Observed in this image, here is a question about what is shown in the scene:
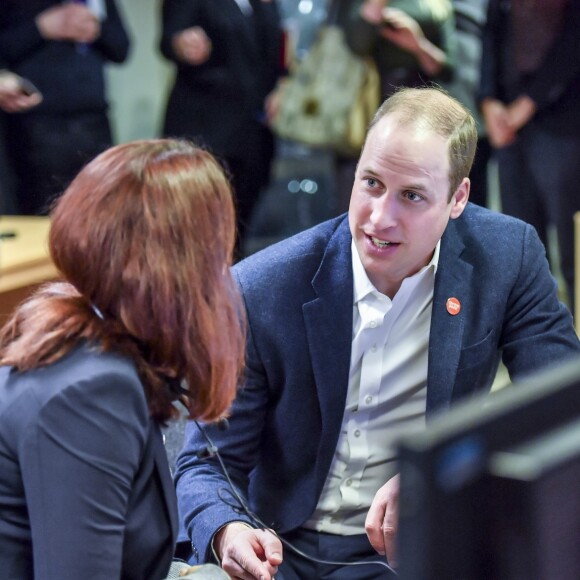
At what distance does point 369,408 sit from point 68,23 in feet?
8.08

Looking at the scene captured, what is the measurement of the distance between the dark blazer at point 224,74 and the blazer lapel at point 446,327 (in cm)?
228

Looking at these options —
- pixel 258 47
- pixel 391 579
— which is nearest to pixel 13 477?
pixel 391 579

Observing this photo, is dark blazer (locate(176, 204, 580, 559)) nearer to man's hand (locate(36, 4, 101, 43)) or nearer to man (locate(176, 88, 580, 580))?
man (locate(176, 88, 580, 580))

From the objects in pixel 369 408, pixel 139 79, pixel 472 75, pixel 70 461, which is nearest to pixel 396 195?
pixel 369 408

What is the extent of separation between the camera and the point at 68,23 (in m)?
3.85

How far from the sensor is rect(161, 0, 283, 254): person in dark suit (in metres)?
3.97

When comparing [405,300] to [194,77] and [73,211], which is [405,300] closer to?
[73,211]

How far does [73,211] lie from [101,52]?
2.86m

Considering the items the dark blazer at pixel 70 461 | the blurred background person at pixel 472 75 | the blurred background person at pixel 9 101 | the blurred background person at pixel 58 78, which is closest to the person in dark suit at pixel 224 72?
the blurred background person at pixel 58 78

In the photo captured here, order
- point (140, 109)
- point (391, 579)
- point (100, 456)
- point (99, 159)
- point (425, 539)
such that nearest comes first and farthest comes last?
point (425, 539), point (100, 456), point (99, 159), point (391, 579), point (140, 109)

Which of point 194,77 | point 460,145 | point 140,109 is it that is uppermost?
point 460,145

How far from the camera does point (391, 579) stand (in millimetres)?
1809

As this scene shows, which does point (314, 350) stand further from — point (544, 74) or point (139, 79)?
point (139, 79)

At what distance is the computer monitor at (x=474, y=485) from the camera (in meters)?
0.63
